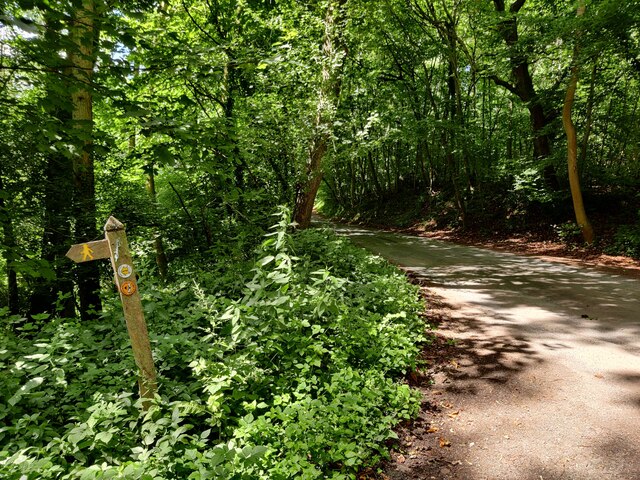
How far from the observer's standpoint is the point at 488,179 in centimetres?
1908

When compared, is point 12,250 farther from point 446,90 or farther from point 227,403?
point 446,90

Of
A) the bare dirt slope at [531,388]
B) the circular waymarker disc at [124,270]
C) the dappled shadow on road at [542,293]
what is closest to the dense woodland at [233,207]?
the bare dirt slope at [531,388]

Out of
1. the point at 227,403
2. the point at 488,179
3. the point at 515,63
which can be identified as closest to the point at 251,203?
the point at 227,403

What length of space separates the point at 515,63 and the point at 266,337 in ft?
44.9

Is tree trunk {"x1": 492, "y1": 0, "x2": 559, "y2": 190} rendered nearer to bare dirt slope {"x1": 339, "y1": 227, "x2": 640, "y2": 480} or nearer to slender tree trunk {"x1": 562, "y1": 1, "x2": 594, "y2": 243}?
slender tree trunk {"x1": 562, "y1": 1, "x2": 594, "y2": 243}

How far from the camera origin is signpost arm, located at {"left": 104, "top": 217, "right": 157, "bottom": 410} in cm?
285

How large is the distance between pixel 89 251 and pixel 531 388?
482cm

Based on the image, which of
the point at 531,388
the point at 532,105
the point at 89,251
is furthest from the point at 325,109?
the point at 532,105

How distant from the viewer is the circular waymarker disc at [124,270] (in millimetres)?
2853

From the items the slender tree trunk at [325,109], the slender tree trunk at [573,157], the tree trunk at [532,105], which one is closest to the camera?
the slender tree trunk at [325,109]

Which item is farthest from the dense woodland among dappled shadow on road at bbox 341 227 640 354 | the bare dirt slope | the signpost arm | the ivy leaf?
dappled shadow on road at bbox 341 227 640 354

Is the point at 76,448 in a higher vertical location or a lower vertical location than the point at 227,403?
higher

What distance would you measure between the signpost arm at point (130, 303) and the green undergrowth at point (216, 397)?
0.15m

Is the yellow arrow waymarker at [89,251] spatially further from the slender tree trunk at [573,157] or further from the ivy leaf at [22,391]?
the slender tree trunk at [573,157]
